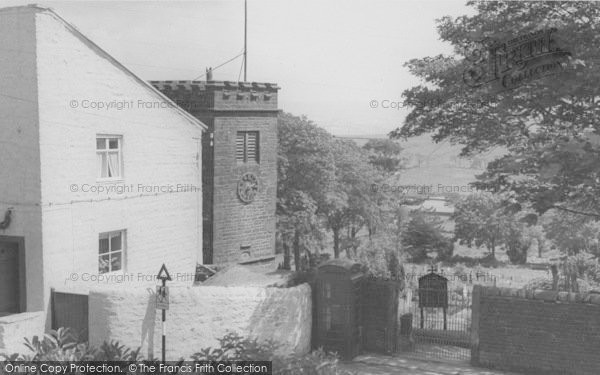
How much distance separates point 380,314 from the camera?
1555 cm

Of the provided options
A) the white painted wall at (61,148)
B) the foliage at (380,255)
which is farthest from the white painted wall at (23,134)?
the foliage at (380,255)

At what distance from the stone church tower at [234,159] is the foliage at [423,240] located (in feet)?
74.6

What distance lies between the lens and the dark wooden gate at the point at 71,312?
623 inches

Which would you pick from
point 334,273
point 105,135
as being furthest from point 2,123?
point 334,273

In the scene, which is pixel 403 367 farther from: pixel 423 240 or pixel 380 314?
pixel 423 240

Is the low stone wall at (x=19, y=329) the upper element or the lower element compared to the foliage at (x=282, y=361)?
lower

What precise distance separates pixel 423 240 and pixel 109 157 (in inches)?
1466

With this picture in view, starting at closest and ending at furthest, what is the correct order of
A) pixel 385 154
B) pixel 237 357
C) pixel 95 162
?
pixel 237 357, pixel 95 162, pixel 385 154

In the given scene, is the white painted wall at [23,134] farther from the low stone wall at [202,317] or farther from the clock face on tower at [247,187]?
the clock face on tower at [247,187]

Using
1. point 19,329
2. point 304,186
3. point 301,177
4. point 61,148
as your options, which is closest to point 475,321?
point 19,329

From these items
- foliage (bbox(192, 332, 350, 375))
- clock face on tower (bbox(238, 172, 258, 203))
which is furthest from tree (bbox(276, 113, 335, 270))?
foliage (bbox(192, 332, 350, 375))

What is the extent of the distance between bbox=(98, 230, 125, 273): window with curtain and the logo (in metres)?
10.5

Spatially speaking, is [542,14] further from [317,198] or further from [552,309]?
[317,198]

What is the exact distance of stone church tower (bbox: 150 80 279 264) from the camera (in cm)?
2858
